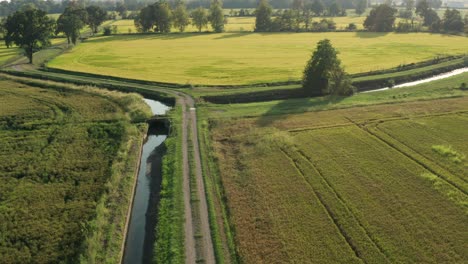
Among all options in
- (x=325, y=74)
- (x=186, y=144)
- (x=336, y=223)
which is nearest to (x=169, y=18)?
(x=325, y=74)

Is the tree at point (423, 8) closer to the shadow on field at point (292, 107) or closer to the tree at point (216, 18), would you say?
the tree at point (216, 18)

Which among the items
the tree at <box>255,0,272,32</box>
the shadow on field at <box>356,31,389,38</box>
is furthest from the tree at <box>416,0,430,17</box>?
the tree at <box>255,0,272,32</box>

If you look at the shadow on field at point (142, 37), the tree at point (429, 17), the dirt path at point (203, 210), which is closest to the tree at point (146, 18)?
the shadow on field at point (142, 37)

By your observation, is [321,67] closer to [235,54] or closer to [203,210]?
[203,210]

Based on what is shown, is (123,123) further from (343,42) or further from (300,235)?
(343,42)

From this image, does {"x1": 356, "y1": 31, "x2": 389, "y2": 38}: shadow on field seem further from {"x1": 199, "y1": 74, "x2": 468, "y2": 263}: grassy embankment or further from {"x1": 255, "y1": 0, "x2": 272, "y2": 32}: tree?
{"x1": 199, "y1": 74, "x2": 468, "y2": 263}: grassy embankment
